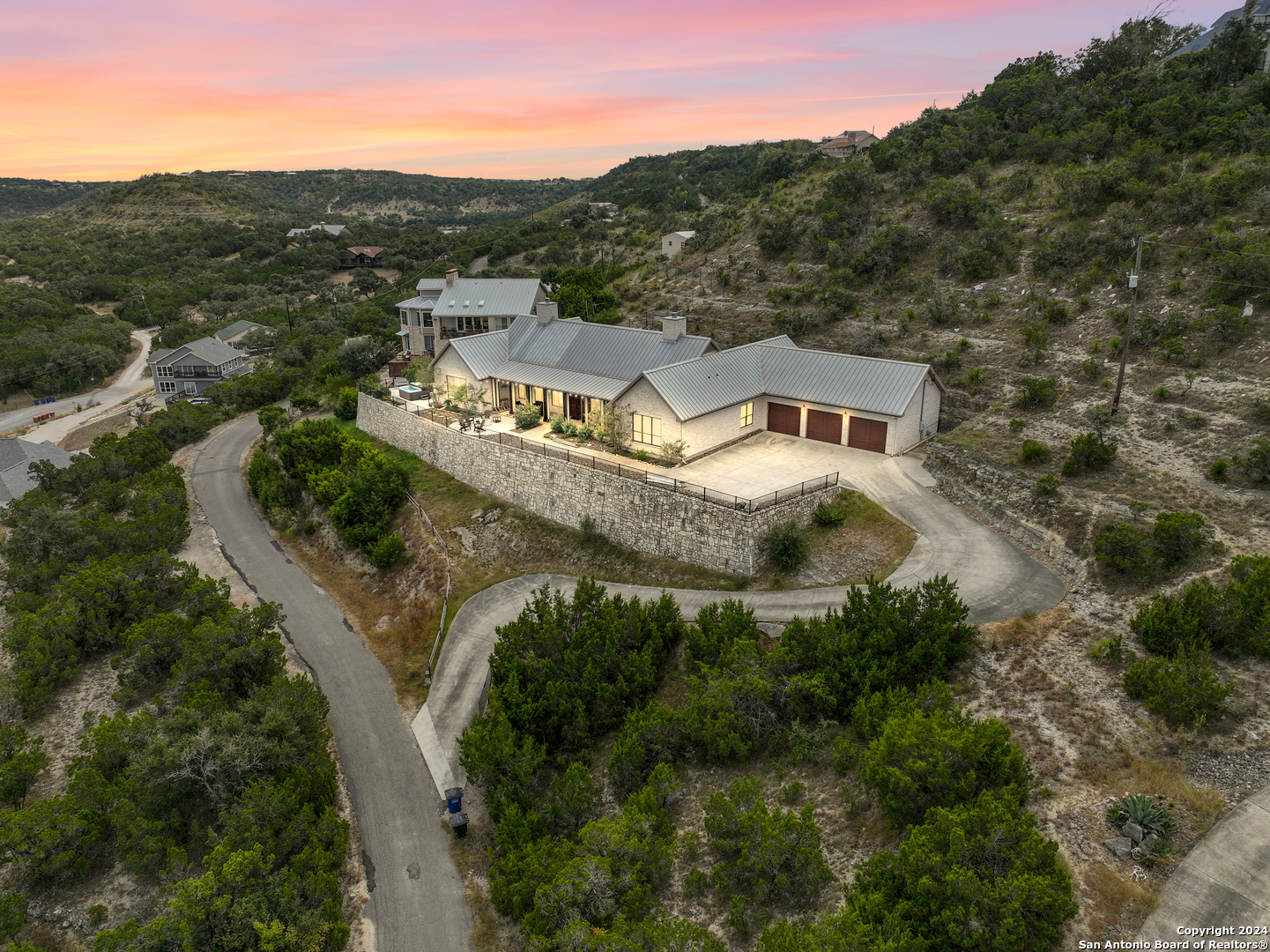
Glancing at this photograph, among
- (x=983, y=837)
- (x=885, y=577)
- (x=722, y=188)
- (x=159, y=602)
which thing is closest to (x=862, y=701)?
(x=983, y=837)

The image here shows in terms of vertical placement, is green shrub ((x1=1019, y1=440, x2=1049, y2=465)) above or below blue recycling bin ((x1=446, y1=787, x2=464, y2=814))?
above

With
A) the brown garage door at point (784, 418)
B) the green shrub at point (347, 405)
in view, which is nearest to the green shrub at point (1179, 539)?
the brown garage door at point (784, 418)

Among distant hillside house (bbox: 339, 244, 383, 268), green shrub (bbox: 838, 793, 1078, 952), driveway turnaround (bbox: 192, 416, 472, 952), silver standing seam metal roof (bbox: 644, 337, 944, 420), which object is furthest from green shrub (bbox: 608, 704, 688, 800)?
distant hillside house (bbox: 339, 244, 383, 268)

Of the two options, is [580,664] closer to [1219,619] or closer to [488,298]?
[1219,619]

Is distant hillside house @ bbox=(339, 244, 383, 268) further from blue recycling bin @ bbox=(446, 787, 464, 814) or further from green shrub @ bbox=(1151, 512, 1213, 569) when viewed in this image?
green shrub @ bbox=(1151, 512, 1213, 569)

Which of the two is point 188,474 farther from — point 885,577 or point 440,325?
point 885,577

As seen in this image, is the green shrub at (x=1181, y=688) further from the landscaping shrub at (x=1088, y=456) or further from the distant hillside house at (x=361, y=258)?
the distant hillside house at (x=361, y=258)
